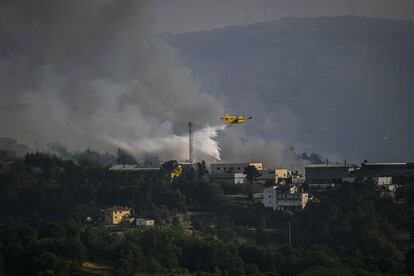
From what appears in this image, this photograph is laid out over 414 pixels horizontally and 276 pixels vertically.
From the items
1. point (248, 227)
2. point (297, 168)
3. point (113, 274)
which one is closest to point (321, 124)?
point (297, 168)

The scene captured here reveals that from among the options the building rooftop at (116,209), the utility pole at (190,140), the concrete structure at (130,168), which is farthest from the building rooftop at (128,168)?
the building rooftop at (116,209)

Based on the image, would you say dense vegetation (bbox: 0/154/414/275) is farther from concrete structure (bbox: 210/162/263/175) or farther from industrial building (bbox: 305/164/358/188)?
industrial building (bbox: 305/164/358/188)

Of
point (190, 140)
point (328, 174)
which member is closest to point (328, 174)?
point (328, 174)

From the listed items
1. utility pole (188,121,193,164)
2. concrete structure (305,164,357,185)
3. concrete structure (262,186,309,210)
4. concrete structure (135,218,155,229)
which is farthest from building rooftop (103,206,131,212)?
utility pole (188,121,193,164)

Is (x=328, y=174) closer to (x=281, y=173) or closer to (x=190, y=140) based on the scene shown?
(x=281, y=173)

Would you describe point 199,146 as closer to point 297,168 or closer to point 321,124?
point 297,168

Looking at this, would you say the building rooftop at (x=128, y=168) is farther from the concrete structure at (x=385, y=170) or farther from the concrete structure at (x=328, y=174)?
the concrete structure at (x=385, y=170)
